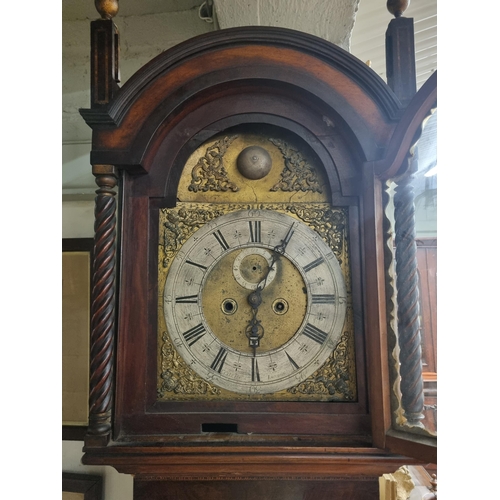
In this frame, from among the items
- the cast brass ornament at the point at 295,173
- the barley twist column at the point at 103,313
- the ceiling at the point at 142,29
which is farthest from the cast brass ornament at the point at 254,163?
the ceiling at the point at 142,29

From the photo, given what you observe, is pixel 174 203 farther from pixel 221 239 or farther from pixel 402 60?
pixel 402 60

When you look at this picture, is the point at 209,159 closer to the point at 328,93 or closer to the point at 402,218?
the point at 328,93

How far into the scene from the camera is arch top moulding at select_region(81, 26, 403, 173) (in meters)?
1.05

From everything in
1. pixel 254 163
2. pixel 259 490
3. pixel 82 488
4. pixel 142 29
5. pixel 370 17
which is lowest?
pixel 82 488

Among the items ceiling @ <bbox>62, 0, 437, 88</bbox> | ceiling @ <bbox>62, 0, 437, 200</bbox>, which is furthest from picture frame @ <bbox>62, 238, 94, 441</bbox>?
ceiling @ <bbox>62, 0, 437, 88</bbox>

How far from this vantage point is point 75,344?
4.90ft

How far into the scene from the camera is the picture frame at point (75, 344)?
148 centimetres

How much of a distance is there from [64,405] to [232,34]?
1270mm

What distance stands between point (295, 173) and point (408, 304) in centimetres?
44

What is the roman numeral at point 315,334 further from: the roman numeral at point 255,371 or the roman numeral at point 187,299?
the roman numeral at point 187,299

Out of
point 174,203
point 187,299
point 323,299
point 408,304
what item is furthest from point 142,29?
point 408,304

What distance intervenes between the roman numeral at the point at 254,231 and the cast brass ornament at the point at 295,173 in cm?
11

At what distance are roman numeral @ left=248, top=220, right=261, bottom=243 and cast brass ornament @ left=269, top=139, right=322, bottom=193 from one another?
105 millimetres

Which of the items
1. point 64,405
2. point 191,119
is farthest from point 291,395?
point 64,405
